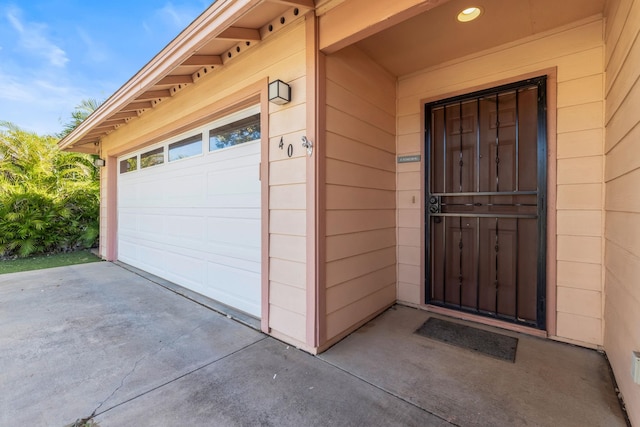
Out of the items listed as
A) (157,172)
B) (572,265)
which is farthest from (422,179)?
(157,172)

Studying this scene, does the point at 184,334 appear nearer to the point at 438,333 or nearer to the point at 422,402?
the point at 422,402

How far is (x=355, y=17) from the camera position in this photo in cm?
187

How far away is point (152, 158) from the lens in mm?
4516

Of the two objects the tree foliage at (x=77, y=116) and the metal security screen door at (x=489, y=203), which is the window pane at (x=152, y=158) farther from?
the tree foliage at (x=77, y=116)

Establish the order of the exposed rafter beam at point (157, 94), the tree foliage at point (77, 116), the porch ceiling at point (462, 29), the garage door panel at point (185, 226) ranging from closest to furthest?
the porch ceiling at point (462, 29) < the garage door panel at point (185, 226) < the exposed rafter beam at point (157, 94) < the tree foliage at point (77, 116)

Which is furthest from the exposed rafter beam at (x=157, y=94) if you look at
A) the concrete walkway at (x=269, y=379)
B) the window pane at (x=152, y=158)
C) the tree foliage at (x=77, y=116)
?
the tree foliage at (x=77, y=116)

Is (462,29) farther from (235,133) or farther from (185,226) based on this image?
(185,226)

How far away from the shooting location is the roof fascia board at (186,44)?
1852 mm

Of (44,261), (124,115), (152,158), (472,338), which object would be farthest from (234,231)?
(44,261)

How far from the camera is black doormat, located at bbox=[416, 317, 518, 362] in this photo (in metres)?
2.10

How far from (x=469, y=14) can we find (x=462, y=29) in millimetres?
176

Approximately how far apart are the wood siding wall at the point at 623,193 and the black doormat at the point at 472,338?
576 mm

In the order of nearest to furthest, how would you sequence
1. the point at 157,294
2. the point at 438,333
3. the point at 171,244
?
the point at 438,333 → the point at 157,294 → the point at 171,244

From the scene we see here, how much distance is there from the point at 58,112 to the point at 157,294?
7906 mm
